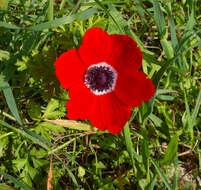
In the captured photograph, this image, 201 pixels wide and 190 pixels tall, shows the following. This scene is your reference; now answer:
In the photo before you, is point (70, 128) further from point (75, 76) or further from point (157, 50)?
point (157, 50)

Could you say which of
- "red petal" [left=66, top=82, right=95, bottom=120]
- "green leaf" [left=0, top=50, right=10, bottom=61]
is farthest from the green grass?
"red petal" [left=66, top=82, right=95, bottom=120]

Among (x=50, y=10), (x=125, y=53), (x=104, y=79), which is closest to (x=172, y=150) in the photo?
(x=104, y=79)

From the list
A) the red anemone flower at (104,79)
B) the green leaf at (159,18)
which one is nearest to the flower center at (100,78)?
the red anemone flower at (104,79)

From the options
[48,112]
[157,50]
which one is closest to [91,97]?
[48,112]

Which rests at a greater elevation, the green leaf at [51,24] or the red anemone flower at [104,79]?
the green leaf at [51,24]

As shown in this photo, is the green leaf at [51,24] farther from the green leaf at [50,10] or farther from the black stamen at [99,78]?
the black stamen at [99,78]

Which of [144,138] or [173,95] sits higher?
[173,95]

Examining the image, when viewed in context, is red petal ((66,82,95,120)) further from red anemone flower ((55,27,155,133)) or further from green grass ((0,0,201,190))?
green grass ((0,0,201,190))

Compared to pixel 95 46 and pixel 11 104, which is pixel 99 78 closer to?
pixel 95 46
